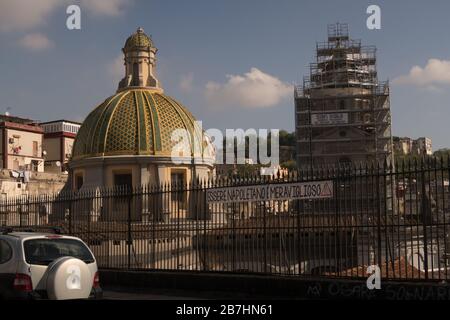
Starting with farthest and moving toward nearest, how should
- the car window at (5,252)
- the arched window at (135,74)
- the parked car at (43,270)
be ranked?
the arched window at (135,74) < the car window at (5,252) < the parked car at (43,270)

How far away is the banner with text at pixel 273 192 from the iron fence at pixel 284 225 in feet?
0.16

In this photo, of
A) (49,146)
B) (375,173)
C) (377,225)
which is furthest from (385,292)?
(49,146)

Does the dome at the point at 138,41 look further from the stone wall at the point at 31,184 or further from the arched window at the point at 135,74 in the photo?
the stone wall at the point at 31,184

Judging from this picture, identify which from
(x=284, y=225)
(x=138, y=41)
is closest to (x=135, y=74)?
(x=138, y=41)

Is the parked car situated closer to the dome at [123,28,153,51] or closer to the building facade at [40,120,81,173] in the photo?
the dome at [123,28,153,51]

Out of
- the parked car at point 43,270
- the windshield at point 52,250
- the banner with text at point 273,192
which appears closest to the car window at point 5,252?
the parked car at point 43,270

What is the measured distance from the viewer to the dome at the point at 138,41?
34.9m

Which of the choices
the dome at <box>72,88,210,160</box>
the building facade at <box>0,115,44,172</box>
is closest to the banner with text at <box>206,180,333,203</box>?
the dome at <box>72,88,210,160</box>

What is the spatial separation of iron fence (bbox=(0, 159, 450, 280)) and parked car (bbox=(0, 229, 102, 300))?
4.43m

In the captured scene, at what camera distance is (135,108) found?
1244 inches

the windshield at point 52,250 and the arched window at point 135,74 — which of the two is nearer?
the windshield at point 52,250

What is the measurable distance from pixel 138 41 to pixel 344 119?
72.1 ft

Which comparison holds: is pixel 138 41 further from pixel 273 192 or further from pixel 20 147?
pixel 20 147

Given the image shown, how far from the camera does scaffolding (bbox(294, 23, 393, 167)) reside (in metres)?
50.5
